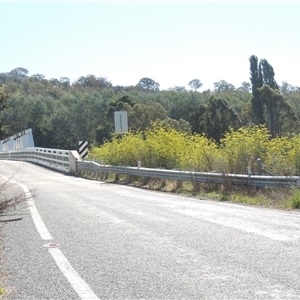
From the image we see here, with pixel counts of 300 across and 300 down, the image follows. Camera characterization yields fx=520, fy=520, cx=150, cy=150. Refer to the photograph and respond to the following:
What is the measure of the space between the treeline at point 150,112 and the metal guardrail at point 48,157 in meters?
5.36

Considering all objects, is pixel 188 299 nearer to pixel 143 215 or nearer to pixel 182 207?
pixel 143 215

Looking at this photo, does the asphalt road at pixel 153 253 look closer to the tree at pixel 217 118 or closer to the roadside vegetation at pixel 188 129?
the roadside vegetation at pixel 188 129

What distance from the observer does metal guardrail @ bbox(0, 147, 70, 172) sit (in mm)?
35312

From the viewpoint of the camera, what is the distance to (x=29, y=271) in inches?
254

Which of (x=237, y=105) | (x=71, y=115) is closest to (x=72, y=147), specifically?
(x=71, y=115)

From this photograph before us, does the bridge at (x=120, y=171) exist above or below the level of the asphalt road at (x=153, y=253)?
above

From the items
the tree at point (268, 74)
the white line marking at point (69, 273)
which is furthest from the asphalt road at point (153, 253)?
the tree at point (268, 74)

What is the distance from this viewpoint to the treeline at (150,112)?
176 ft

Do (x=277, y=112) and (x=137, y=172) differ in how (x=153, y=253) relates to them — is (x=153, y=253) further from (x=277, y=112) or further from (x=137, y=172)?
(x=277, y=112)

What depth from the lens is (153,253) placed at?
7.30m

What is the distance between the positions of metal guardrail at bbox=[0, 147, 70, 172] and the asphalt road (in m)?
23.2

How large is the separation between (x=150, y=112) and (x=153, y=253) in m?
55.1

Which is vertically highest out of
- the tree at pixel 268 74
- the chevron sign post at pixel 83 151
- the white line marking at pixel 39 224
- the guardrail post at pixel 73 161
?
the tree at pixel 268 74

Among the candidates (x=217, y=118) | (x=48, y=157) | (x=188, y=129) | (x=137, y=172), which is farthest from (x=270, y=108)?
(x=137, y=172)
